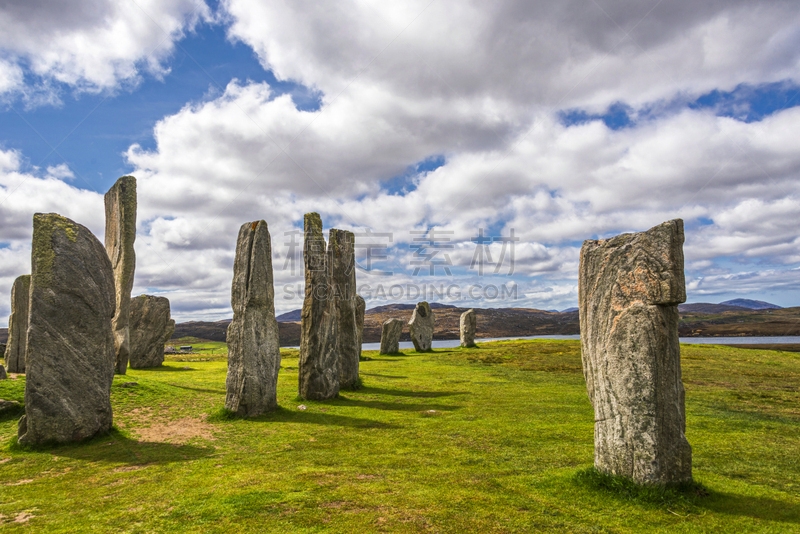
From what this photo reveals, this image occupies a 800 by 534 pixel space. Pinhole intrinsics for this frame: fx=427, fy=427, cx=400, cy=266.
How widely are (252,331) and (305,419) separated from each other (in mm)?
2847

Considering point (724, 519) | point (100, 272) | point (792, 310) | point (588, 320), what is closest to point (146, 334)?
point (100, 272)

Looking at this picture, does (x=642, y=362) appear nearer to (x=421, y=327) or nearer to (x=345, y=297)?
(x=345, y=297)

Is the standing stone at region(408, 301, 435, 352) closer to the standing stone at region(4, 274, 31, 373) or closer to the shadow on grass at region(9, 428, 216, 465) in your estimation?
the standing stone at region(4, 274, 31, 373)

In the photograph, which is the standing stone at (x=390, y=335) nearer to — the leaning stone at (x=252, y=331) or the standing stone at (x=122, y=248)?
the standing stone at (x=122, y=248)

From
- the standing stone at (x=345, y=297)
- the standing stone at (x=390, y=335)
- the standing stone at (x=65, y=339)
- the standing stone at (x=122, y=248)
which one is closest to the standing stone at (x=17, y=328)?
the standing stone at (x=122, y=248)

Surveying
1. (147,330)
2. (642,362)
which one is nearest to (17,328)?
(147,330)

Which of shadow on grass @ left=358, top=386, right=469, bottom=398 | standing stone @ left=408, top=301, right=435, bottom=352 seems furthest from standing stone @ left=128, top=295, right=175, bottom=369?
standing stone @ left=408, top=301, right=435, bottom=352

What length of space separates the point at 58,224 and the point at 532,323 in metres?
131

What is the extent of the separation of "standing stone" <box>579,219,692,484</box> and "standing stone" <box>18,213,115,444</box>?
9.87 meters

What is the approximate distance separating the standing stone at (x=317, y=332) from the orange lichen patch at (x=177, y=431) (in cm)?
365

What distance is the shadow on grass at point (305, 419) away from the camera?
11.2 metres

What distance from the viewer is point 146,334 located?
2416 cm

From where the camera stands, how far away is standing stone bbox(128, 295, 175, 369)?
23.9 meters

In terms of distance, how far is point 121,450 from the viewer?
868 centimetres
